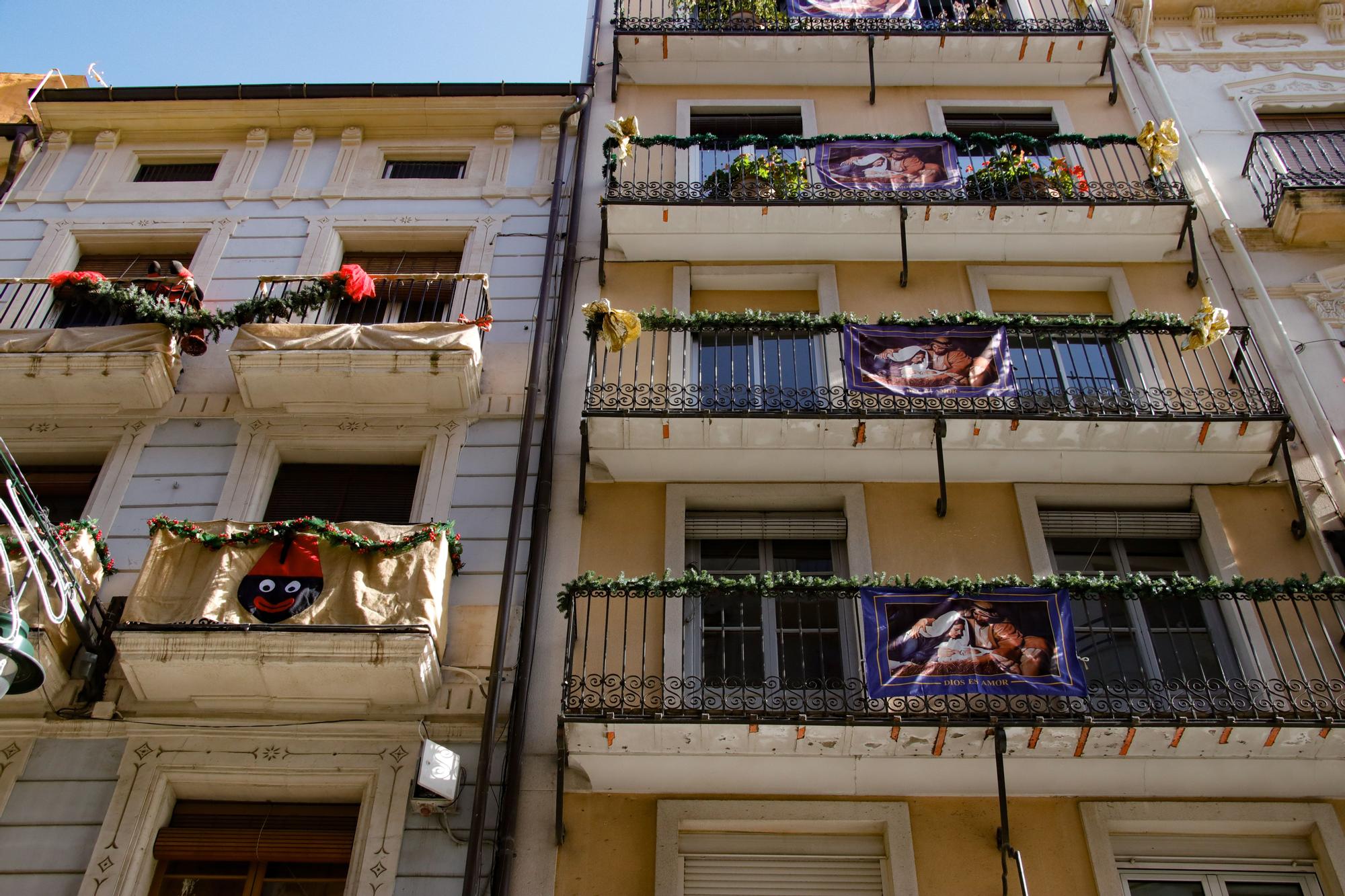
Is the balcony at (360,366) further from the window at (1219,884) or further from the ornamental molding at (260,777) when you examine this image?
the window at (1219,884)

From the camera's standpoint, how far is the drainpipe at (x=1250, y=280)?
11.0 meters

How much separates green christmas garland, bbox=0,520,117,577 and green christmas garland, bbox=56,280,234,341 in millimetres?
2555

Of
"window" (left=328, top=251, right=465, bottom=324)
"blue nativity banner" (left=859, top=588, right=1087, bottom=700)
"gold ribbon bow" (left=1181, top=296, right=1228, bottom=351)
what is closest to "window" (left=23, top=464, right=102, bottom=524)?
"window" (left=328, top=251, right=465, bottom=324)

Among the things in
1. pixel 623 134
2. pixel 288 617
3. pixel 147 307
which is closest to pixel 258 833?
pixel 288 617

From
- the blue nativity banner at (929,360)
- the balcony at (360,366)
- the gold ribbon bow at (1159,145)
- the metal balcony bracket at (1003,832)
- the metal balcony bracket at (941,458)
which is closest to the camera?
the metal balcony bracket at (1003,832)

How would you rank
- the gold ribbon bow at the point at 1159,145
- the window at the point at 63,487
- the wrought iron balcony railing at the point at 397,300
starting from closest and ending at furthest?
the window at the point at 63,487 → the wrought iron balcony railing at the point at 397,300 → the gold ribbon bow at the point at 1159,145

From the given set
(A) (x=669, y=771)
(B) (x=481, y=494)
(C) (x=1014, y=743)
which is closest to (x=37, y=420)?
(B) (x=481, y=494)

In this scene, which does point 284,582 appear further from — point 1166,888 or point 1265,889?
point 1265,889

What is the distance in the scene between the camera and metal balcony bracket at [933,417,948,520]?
10.7 meters

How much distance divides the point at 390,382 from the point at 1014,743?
6.72 metres

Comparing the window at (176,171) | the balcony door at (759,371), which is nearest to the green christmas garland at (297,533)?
the balcony door at (759,371)

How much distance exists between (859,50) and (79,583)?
11.6 meters

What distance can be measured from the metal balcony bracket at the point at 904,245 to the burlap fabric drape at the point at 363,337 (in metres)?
4.82

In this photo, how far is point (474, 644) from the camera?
32.1ft
